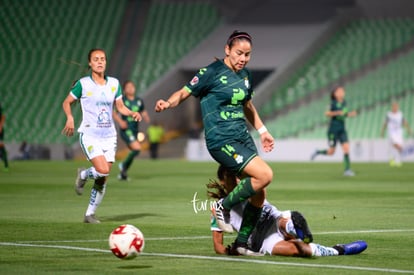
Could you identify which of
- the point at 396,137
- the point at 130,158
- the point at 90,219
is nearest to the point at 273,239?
the point at 90,219

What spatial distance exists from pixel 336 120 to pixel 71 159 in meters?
18.6

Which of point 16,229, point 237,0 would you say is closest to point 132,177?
point 16,229

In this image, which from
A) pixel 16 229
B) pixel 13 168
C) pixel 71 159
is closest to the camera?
pixel 16 229

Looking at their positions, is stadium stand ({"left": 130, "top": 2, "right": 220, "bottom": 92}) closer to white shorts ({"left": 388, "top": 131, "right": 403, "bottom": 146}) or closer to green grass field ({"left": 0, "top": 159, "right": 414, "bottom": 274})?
white shorts ({"left": 388, "top": 131, "right": 403, "bottom": 146})

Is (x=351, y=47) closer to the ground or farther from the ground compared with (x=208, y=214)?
farther from the ground

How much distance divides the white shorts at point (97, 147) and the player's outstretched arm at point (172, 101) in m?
4.51

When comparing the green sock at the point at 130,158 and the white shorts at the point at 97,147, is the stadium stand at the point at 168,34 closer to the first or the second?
the green sock at the point at 130,158

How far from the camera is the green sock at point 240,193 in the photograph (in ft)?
33.4

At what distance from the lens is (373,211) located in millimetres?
16562

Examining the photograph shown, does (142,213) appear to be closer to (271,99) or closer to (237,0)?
(271,99)

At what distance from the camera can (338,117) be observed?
29484 mm

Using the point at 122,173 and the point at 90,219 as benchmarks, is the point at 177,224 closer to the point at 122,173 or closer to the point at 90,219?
the point at 90,219

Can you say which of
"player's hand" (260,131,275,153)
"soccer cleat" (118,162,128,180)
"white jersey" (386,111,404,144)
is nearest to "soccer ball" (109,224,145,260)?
"player's hand" (260,131,275,153)

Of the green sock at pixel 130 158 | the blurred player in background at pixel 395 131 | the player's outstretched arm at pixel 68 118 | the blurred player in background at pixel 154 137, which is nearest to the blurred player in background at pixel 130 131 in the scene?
the green sock at pixel 130 158
